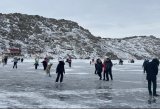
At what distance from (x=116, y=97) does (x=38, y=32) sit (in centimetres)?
16818

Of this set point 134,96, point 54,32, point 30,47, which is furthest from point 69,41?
point 134,96

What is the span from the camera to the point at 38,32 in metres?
182

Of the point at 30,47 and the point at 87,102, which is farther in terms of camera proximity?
the point at 30,47

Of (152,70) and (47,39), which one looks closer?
(152,70)

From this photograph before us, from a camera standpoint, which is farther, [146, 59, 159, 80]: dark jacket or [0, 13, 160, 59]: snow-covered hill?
[0, 13, 160, 59]: snow-covered hill

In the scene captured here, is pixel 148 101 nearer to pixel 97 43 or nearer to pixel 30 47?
pixel 30 47

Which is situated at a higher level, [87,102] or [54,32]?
[54,32]

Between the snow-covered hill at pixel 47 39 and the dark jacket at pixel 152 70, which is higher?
the snow-covered hill at pixel 47 39

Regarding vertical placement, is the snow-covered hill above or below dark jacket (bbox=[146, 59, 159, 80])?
above

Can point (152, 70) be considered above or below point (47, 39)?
below

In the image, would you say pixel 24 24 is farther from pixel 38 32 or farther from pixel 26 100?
pixel 26 100

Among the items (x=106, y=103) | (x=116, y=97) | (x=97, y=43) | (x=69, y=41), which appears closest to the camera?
(x=106, y=103)

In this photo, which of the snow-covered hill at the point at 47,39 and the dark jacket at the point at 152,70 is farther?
the snow-covered hill at the point at 47,39

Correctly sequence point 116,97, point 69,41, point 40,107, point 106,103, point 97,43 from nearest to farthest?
point 40,107 → point 106,103 → point 116,97 → point 69,41 → point 97,43
